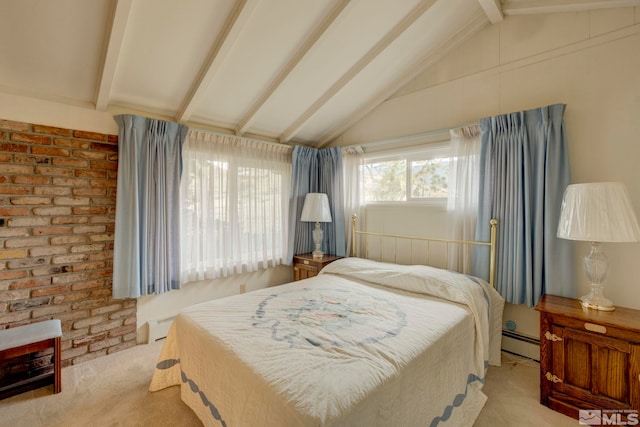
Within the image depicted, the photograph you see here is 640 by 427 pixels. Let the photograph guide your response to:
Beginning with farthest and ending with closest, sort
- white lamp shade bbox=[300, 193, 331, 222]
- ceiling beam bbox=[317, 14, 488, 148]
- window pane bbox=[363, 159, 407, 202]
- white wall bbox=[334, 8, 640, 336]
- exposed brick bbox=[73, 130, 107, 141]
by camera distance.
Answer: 1. white lamp shade bbox=[300, 193, 331, 222]
2. window pane bbox=[363, 159, 407, 202]
3. ceiling beam bbox=[317, 14, 488, 148]
4. exposed brick bbox=[73, 130, 107, 141]
5. white wall bbox=[334, 8, 640, 336]

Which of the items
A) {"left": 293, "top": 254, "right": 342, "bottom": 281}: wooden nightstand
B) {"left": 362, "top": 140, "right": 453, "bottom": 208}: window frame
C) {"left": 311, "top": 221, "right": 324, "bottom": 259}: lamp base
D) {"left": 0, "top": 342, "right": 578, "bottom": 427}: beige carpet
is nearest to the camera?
{"left": 0, "top": 342, "right": 578, "bottom": 427}: beige carpet

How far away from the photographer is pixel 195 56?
2.17m

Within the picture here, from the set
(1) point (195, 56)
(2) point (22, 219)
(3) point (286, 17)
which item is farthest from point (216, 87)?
(2) point (22, 219)

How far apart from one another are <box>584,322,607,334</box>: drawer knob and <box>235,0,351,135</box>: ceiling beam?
259 cm

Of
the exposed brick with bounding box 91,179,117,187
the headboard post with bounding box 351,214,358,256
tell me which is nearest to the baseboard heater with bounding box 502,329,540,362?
the headboard post with bounding box 351,214,358,256

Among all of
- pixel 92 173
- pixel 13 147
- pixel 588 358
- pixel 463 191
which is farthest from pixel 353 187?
pixel 13 147

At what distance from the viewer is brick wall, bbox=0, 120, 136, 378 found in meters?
2.06

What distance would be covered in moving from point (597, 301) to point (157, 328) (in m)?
3.56

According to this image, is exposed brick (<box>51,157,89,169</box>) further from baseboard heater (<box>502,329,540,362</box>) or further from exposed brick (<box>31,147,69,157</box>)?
baseboard heater (<box>502,329,540,362</box>)

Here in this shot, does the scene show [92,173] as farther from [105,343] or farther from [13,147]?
[105,343]

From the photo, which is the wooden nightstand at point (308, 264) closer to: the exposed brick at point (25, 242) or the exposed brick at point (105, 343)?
the exposed brick at point (105, 343)

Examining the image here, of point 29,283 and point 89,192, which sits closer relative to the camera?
point 29,283

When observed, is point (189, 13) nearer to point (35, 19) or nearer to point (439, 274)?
point (35, 19)

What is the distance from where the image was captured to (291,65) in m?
2.43
